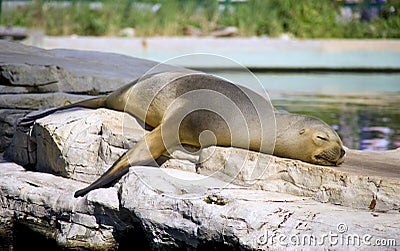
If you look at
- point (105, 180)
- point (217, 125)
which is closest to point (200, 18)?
point (217, 125)

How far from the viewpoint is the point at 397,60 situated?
44.9 feet

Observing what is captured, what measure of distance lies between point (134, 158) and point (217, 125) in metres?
0.54

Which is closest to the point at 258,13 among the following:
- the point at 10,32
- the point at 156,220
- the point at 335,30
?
the point at 335,30

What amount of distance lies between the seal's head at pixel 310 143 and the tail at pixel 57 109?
133 centimetres

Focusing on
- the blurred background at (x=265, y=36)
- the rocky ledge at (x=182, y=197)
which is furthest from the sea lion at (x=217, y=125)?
the blurred background at (x=265, y=36)

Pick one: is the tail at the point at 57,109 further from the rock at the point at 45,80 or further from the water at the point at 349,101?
the water at the point at 349,101

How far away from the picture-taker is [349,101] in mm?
10180

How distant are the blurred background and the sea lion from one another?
5.00 m

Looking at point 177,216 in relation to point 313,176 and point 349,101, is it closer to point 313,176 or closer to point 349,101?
point 313,176

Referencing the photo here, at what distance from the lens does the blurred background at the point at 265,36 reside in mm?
12219

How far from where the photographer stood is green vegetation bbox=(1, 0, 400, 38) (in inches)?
569

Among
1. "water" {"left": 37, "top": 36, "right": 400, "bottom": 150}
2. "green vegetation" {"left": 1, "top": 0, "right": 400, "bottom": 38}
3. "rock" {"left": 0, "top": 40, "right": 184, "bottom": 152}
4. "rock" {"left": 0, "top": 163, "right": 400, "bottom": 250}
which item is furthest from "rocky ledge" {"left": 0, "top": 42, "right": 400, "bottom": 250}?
"green vegetation" {"left": 1, "top": 0, "right": 400, "bottom": 38}

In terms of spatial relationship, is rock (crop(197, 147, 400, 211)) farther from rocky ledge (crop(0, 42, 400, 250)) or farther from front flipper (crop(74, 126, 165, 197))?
front flipper (crop(74, 126, 165, 197))

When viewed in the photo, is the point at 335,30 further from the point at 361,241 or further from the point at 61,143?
the point at 361,241
